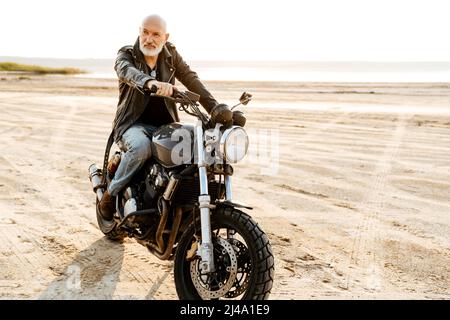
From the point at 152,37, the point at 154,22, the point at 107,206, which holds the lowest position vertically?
the point at 107,206

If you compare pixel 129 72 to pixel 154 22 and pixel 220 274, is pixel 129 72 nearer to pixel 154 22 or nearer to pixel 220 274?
pixel 154 22

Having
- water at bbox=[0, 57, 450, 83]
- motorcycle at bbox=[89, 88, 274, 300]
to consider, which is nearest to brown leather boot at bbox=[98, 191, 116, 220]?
motorcycle at bbox=[89, 88, 274, 300]

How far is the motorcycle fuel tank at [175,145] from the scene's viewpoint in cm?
406

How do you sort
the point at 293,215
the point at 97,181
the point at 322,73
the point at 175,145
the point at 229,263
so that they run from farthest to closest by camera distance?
1. the point at 322,73
2. the point at 293,215
3. the point at 97,181
4. the point at 175,145
5. the point at 229,263

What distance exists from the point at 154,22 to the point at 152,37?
12 cm

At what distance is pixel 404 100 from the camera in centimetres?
2205

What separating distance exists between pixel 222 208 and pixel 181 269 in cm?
56

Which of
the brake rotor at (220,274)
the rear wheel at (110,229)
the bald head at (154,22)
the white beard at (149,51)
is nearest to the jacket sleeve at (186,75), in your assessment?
the white beard at (149,51)

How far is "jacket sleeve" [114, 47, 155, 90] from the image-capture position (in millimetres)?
4074

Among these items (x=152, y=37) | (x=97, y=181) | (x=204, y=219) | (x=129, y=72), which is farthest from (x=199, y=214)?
(x=97, y=181)

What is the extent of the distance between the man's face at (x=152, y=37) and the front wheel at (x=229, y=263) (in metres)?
1.57

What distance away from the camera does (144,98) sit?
4652 millimetres
